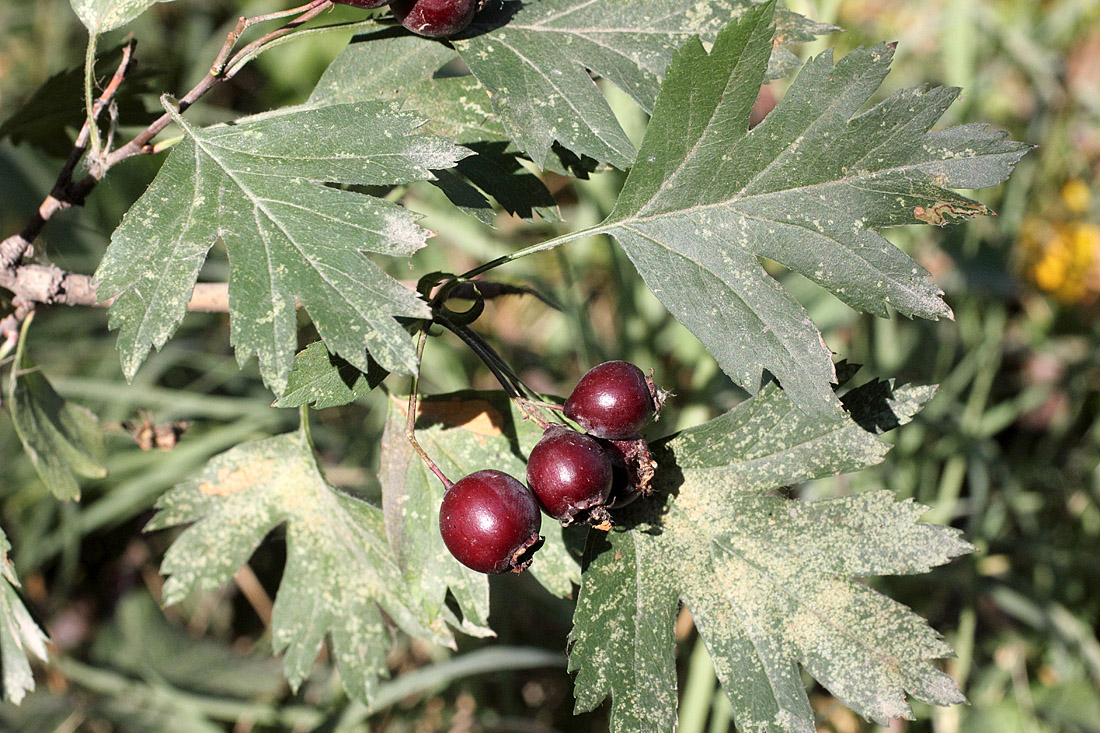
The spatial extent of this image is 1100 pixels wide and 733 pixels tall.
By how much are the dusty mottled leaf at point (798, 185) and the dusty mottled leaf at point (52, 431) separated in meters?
1.04

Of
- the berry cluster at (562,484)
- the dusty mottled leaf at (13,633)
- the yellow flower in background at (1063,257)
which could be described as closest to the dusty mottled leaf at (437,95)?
the berry cluster at (562,484)

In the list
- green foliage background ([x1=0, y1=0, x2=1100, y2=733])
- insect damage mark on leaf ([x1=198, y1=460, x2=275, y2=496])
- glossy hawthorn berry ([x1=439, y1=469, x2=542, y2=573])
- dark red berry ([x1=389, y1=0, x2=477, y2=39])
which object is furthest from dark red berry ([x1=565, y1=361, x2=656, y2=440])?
green foliage background ([x1=0, y1=0, x2=1100, y2=733])

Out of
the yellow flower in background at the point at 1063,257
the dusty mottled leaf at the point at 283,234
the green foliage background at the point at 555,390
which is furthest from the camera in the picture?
the yellow flower in background at the point at 1063,257

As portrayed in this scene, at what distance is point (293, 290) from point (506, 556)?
394 mm

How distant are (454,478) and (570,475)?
277 millimetres

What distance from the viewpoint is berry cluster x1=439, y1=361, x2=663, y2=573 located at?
96 cm

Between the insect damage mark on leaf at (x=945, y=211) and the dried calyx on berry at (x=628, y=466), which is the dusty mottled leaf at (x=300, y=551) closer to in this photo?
the dried calyx on berry at (x=628, y=466)

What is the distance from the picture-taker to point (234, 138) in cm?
103

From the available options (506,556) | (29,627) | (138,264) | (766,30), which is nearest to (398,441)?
(506,556)

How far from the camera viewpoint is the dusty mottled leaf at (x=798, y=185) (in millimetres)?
998

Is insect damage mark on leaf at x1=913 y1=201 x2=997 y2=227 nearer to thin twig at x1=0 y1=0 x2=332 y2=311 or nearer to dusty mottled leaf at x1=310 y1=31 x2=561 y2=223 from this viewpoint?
dusty mottled leaf at x1=310 y1=31 x2=561 y2=223

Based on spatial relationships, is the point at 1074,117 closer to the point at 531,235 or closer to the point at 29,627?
the point at 531,235

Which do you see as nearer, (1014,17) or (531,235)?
(531,235)

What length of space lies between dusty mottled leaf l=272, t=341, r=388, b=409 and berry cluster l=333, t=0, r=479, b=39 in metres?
0.45
